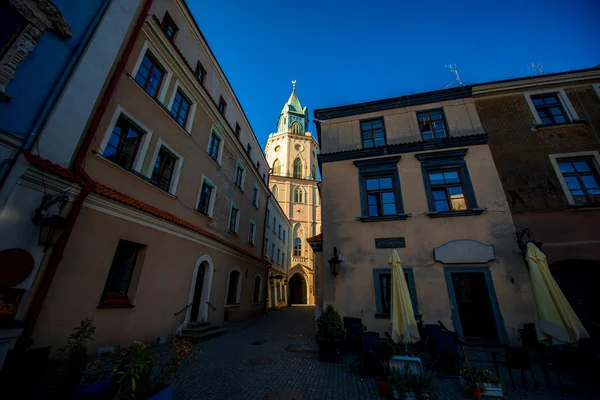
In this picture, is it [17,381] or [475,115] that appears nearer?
[17,381]

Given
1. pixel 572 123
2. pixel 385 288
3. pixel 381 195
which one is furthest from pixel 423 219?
pixel 572 123

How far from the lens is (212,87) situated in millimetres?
13281

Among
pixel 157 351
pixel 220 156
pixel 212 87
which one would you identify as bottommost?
pixel 157 351

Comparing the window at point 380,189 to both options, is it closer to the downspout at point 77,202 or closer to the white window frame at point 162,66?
the white window frame at point 162,66

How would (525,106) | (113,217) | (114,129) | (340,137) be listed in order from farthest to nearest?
1. (340,137)
2. (525,106)
3. (114,129)
4. (113,217)

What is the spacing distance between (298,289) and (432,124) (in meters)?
28.7

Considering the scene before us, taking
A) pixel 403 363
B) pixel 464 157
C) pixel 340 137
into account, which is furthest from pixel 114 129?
pixel 464 157

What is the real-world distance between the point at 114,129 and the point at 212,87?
7019 mm

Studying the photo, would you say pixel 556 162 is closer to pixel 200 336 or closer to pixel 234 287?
pixel 200 336

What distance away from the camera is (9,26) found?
5.27 metres

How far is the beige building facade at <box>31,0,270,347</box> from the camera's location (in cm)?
623

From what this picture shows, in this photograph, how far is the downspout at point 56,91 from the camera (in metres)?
4.89

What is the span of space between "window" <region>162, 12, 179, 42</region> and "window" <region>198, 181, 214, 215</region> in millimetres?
6710

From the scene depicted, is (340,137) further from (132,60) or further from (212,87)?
(132,60)
